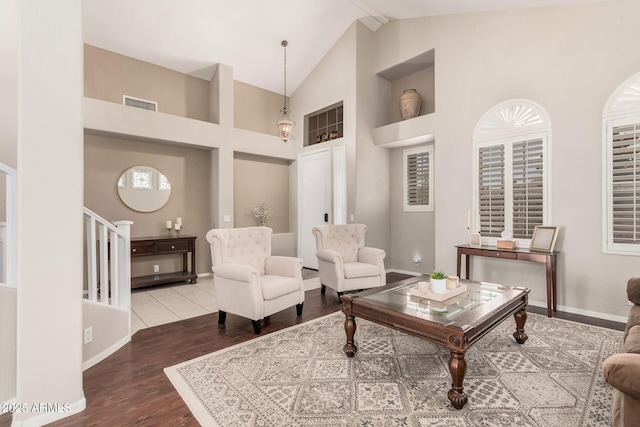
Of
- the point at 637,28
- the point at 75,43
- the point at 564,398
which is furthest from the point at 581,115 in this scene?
the point at 75,43

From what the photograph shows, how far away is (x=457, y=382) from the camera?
186cm

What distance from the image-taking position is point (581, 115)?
3.50 metres

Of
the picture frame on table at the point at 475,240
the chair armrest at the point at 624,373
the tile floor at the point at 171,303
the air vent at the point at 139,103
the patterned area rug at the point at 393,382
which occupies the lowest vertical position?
the tile floor at the point at 171,303

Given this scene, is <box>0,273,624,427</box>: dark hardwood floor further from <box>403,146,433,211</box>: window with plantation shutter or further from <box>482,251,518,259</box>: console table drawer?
<box>403,146,433,211</box>: window with plantation shutter

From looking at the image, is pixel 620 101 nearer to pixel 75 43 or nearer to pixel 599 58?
pixel 599 58

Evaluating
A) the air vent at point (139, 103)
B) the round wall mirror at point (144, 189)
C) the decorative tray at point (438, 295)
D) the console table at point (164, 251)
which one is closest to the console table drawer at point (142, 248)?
the console table at point (164, 251)

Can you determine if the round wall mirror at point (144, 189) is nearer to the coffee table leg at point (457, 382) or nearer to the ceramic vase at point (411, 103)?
the ceramic vase at point (411, 103)

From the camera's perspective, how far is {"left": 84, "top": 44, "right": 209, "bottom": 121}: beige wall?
15.6ft

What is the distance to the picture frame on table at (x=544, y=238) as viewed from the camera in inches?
140

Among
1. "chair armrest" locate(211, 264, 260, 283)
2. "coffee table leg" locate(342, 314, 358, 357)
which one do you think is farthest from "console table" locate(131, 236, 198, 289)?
"coffee table leg" locate(342, 314, 358, 357)

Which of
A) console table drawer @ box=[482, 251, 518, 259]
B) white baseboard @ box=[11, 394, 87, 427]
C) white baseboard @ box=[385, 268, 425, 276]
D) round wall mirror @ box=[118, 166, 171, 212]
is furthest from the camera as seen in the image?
white baseboard @ box=[385, 268, 425, 276]

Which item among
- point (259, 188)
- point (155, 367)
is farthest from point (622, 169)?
point (259, 188)

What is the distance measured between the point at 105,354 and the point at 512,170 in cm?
485

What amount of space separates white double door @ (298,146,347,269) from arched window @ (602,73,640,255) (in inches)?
139
